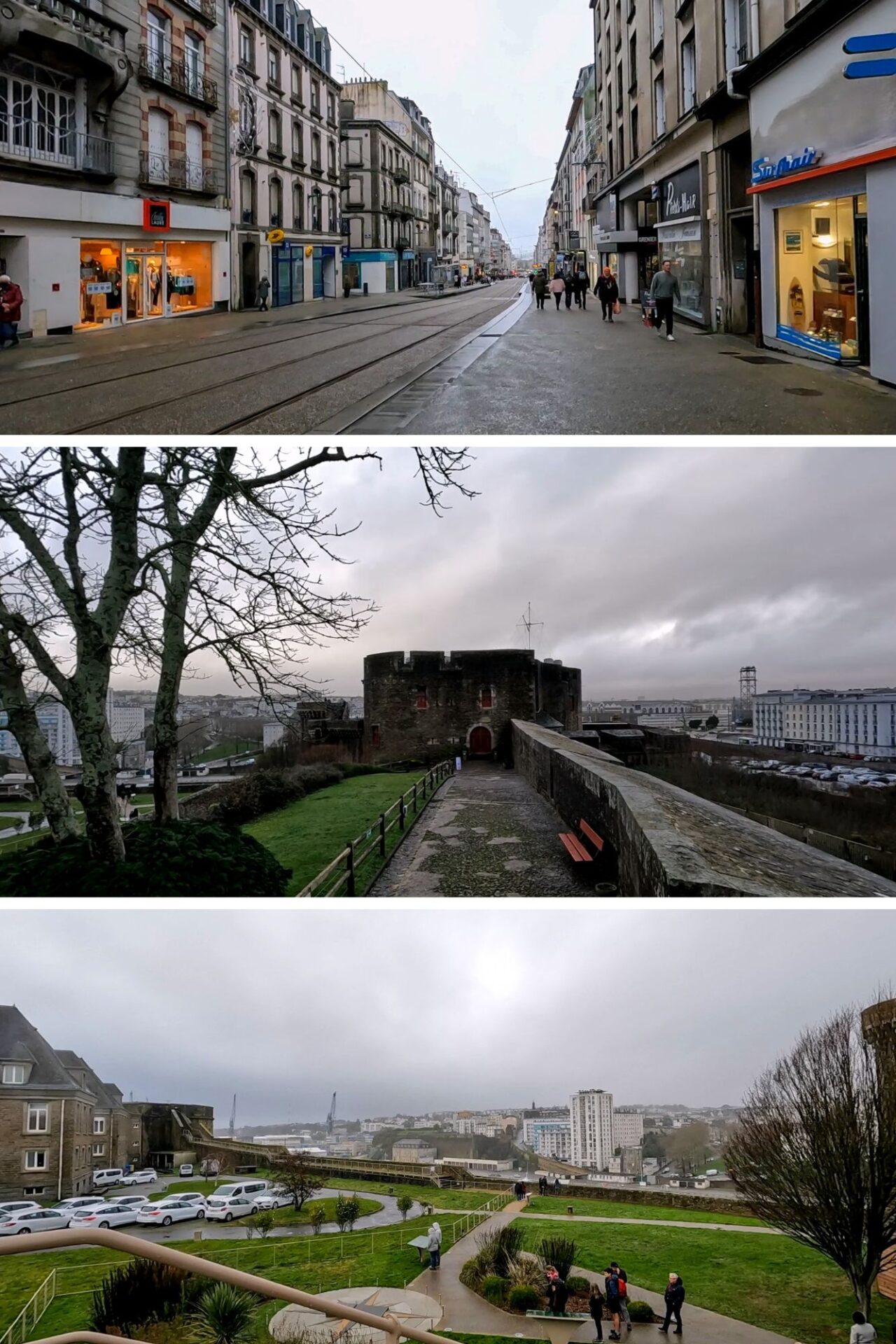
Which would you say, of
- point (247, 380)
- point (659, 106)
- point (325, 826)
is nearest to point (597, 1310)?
point (325, 826)

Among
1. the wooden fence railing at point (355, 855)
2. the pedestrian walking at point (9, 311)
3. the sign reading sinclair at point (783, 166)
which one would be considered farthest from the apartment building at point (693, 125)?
the wooden fence railing at point (355, 855)

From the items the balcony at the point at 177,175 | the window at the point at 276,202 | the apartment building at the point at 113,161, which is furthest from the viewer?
the balcony at the point at 177,175

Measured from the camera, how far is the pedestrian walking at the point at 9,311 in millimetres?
5051

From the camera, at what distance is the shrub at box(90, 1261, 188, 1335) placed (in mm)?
5148

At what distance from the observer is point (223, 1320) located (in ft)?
16.8

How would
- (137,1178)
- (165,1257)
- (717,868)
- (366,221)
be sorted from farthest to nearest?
(137,1178) → (366,221) → (717,868) → (165,1257)

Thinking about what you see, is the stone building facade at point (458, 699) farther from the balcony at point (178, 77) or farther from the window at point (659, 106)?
the window at point (659, 106)

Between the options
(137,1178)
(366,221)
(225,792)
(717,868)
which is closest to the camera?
(717,868)

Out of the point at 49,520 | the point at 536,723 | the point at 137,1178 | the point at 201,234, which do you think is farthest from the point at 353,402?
the point at 137,1178

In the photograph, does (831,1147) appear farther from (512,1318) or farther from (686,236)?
(686,236)

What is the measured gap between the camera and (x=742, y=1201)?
5.93 meters

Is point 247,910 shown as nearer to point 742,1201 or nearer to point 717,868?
point 717,868

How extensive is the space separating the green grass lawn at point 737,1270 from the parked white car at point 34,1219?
2.92 metres

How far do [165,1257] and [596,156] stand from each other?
1055 cm
